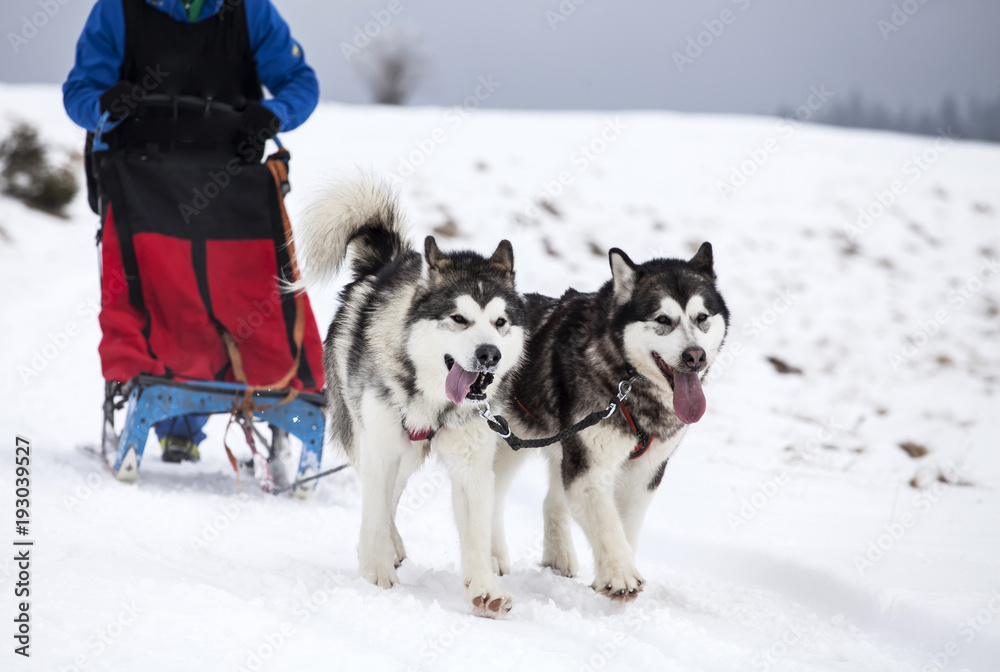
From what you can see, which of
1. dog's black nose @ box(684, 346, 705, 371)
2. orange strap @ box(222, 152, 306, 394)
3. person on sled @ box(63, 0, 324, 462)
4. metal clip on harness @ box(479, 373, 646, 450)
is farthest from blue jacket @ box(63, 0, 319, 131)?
dog's black nose @ box(684, 346, 705, 371)

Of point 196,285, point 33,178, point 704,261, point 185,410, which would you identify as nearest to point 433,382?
point 704,261

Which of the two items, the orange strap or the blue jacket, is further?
the orange strap

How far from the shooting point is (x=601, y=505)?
2568 mm

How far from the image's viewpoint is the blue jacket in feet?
11.5

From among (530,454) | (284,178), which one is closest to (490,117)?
(284,178)

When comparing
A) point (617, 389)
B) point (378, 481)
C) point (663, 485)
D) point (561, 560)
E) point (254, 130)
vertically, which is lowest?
point (663, 485)

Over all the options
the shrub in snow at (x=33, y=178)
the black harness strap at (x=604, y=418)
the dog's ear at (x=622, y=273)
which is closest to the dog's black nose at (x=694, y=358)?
the black harness strap at (x=604, y=418)

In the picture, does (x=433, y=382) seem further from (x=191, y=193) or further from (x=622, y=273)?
(x=191, y=193)

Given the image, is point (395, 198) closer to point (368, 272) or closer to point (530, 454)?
point (368, 272)

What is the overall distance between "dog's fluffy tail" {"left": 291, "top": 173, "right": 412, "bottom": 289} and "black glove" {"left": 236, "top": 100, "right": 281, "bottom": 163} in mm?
827

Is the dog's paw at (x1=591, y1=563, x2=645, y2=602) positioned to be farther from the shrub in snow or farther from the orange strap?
the shrub in snow

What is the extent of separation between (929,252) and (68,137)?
13.1 meters

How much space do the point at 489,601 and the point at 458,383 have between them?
642mm

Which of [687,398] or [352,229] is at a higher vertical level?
[352,229]
